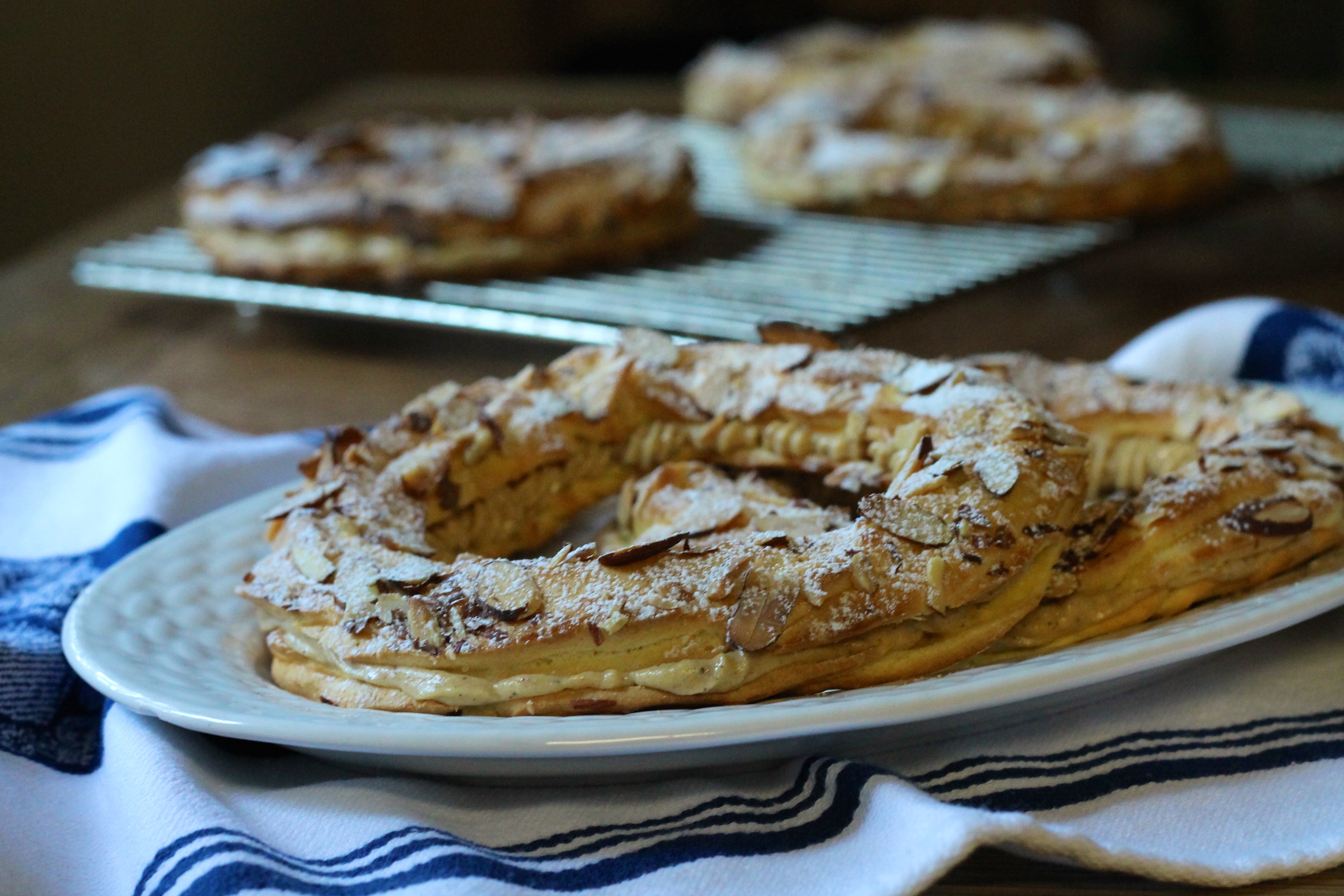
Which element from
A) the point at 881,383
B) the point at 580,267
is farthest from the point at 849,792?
the point at 580,267

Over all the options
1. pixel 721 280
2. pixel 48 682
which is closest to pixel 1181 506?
A: pixel 48 682

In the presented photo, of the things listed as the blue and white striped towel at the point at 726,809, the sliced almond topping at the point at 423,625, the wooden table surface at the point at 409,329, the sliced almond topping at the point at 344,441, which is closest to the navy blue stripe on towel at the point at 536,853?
the blue and white striped towel at the point at 726,809

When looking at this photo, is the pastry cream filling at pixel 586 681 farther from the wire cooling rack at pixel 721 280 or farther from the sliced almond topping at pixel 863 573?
the wire cooling rack at pixel 721 280

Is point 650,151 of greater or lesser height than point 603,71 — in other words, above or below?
above

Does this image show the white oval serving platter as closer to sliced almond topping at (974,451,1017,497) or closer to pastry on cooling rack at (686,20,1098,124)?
sliced almond topping at (974,451,1017,497)

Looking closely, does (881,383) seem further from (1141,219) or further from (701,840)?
(1141,219)

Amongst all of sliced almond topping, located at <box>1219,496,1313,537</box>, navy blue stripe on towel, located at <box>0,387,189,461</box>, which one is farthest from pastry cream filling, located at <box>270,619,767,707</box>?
navy blue stripe on towel, located at <box>0,387,189,461</box>
